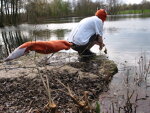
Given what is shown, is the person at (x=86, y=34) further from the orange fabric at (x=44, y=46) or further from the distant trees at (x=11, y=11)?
the distant trees at (x=11, y=11)

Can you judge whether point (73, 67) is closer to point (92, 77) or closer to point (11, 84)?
point (92, 77)

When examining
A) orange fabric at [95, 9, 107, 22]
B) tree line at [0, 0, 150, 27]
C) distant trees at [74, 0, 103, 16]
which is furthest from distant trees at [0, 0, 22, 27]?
orange fabric at [95, 9, 107, 22]

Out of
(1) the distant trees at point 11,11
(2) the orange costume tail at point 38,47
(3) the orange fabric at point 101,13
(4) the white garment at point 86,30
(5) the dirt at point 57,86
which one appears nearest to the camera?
(5) the dirt at point 57,86

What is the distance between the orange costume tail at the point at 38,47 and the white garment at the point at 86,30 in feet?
1.43

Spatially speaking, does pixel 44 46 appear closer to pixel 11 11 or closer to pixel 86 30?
pixel 86 30

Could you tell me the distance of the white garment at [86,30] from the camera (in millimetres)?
6352

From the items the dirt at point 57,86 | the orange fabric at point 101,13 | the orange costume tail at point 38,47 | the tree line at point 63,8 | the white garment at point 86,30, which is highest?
the tree line at point 63,8

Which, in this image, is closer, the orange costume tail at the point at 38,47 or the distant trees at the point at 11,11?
the orange costume tail at the point at 38,47

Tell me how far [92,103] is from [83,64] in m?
2.16

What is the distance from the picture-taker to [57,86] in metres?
4.52

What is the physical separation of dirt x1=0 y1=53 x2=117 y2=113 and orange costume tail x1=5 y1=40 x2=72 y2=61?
457mm

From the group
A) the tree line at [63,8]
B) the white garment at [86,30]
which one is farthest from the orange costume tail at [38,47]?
the tree line at [63,8]

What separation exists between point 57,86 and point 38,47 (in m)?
1.35

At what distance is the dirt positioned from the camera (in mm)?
3693
